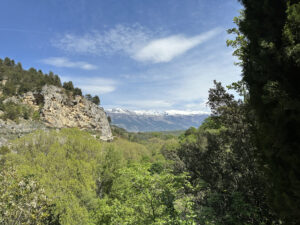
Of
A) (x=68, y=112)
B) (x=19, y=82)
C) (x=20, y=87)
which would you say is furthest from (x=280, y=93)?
(x=19, y=82)

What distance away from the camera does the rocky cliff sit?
53.3 meters

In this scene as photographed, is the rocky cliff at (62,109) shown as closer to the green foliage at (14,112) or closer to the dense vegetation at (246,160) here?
Answer: the green foliage at (14,112)

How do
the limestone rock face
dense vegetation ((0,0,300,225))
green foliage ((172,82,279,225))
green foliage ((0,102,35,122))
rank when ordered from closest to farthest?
dense vegetation ((0,0,300,225))
green foliage ((172,82,279,225))
green foliage ((0,102,35,122))
the limestone rock face

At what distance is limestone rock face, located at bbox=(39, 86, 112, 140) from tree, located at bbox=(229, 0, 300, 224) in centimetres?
6048

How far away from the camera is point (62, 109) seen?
5966 cm

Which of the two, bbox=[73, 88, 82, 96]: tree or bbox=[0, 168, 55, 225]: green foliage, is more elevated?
bbox=[73, 88, 82, 96]: tree

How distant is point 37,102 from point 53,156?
3853cm

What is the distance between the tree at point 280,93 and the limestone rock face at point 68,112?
60.5 m

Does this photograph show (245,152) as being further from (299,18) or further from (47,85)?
(47,85)

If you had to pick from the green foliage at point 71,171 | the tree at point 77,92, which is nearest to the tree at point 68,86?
the tree at point 77,92

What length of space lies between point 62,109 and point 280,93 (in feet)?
220

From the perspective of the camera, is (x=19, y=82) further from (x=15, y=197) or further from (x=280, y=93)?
(x=280, y=93)

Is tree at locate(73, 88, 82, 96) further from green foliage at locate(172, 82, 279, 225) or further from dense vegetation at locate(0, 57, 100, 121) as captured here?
green foliage at locate(172, 82, 279, 225)

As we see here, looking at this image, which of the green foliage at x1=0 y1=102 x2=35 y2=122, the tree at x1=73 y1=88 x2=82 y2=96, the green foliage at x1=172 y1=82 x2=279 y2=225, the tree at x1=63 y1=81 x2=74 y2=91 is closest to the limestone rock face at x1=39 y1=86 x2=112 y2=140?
the tree at x1=73 y1=88 x2=82 y2=96
